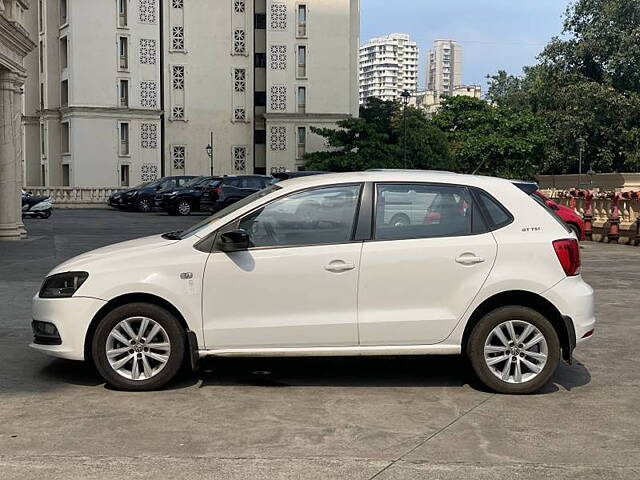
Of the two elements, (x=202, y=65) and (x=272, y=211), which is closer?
(x=272, y=211)

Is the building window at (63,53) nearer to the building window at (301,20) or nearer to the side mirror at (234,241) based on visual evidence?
the building window at (301,20)

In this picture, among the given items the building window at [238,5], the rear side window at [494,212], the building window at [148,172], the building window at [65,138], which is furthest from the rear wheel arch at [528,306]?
the building window at [65,138]

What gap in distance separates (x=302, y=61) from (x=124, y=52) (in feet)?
38.8

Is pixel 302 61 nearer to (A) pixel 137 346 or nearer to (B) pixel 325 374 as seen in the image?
(B) pixel 325 374

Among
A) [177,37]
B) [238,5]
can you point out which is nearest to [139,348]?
[177,37]

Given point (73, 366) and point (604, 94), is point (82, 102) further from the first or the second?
point (73, 366)

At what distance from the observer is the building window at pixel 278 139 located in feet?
191

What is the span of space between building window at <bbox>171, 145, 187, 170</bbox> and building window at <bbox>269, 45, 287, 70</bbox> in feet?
27.3

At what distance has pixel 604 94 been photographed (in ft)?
172

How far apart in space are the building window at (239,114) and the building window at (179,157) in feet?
13.6

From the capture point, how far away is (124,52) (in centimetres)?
5538

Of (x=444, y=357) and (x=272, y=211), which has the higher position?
(x=272, y=211)

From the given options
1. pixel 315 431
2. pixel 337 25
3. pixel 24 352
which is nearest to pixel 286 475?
pixel 315 431

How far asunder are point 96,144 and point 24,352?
162ft
